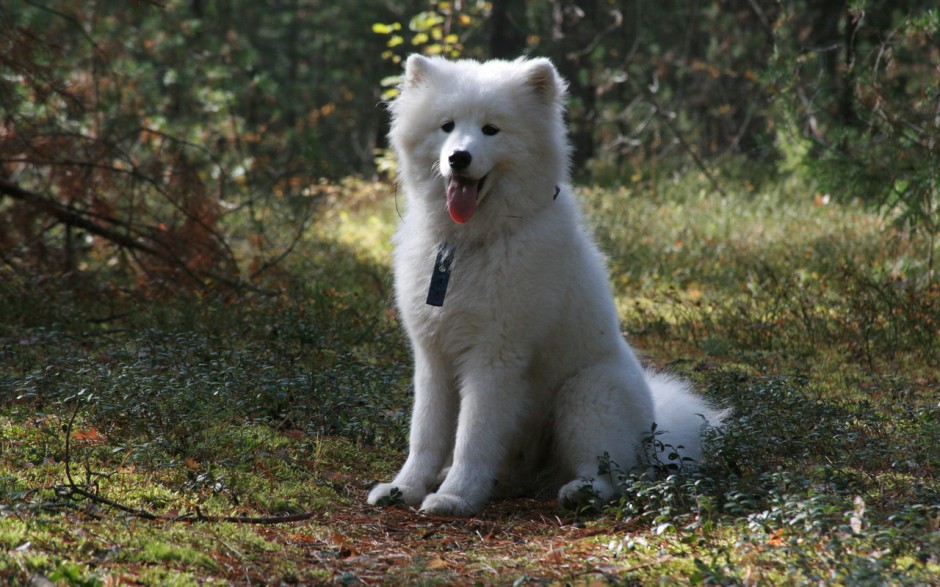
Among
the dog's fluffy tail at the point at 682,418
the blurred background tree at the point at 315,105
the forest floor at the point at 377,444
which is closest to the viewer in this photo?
the forest floor at the point at 377,444

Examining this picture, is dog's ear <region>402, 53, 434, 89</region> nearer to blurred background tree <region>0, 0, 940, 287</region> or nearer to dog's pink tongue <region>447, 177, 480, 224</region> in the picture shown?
dog's pink tongue <region>447, 177, 480, 224</region>

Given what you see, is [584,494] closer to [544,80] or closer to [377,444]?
[377,444]

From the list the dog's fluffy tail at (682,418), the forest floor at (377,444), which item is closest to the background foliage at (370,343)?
the forest floor at (377,444)

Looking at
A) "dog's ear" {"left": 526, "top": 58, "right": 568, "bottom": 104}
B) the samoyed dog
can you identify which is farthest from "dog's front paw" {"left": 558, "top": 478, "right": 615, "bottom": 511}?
"dog's ear" {"left": 526, "top": 58, "right": 568, "bottom": 104}

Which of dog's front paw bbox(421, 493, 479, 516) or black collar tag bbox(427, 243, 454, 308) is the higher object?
black collar tag bbox(427, 243, 454, 308)

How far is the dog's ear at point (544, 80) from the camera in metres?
4.21

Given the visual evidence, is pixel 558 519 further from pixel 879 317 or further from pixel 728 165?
pixel 728 165

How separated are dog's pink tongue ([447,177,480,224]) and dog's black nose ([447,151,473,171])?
0.16 metres

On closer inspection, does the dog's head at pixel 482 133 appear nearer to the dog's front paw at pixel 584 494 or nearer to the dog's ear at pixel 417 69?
the dog's ear at pixel 417 69

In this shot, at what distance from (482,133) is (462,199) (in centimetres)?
31

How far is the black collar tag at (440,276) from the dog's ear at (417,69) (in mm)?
807

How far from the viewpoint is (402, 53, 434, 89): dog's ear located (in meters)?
4.29

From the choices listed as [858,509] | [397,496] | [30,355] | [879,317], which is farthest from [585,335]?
[879,317]

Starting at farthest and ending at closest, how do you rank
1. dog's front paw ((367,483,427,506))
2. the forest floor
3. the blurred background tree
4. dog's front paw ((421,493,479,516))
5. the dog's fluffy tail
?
the blurred background tree
the dog's fluffy tail
dog's front paw ((367,483,427,506))
dog's front paw ((421,493,479,516))
the forest floor
